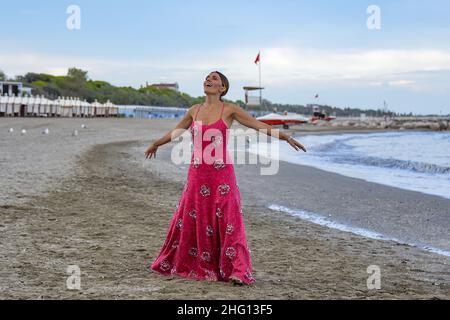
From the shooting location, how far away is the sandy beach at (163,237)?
4.92 metres

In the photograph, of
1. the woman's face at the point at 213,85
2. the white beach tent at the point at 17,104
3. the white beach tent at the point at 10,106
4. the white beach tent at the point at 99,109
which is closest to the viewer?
the woman's face at the point at 213,85

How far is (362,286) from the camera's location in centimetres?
512

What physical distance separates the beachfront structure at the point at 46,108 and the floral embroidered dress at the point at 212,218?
60.6m

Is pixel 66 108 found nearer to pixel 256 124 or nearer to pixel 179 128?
pixel 179 128

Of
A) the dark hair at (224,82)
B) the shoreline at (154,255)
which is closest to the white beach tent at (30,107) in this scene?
the shoreline at (154,255)

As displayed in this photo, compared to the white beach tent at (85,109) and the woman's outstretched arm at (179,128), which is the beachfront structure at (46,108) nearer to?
the white beach tent at (85,109)

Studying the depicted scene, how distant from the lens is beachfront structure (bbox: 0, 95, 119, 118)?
63.1 metres

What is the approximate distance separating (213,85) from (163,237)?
9.00 ft

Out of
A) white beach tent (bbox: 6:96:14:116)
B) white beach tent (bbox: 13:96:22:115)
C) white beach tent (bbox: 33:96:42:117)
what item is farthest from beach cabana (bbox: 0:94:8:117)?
white beach tent (bbox: 33:96:42:117)

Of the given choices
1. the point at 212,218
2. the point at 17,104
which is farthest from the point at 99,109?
the point at 212,218
